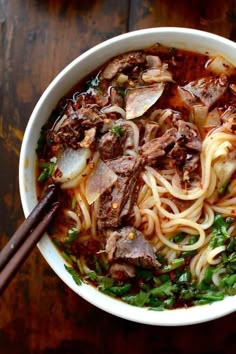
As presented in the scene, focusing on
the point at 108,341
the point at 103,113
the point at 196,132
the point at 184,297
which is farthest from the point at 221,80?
the point at 108,341

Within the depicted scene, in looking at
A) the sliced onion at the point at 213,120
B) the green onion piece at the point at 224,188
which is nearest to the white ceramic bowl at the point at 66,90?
the sliced onion at the point at 213,120

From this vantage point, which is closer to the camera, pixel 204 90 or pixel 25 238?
pixel 25 238

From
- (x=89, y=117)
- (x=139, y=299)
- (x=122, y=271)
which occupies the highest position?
Result: (x=89, y=117)

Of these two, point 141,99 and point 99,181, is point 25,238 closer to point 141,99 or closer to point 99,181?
point 99,181

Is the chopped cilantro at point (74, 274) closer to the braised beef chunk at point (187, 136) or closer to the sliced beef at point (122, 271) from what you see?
the sliced beef at point (122, 271)

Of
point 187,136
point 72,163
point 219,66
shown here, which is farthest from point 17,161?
point 219,66

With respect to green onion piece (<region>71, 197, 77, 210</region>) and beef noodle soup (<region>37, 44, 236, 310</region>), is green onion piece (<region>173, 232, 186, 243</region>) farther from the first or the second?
green onion piece (<region>71, 197, 77, 210</region>)

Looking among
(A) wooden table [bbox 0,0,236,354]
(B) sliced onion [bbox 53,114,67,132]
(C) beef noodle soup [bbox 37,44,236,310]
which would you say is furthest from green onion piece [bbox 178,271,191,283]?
(B) sliced onion [bbox 53,114,67,132]

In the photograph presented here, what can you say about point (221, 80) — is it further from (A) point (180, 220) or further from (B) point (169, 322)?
(B) point (169, 322)
